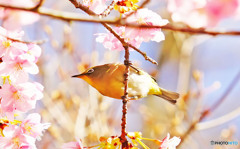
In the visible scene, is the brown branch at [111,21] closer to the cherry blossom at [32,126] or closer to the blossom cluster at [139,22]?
the blossom cluster at [139,22]

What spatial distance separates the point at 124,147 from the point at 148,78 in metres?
0.48

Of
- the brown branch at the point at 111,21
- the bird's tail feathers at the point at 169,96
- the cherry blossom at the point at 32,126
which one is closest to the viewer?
the brown branch at the point at 111,21

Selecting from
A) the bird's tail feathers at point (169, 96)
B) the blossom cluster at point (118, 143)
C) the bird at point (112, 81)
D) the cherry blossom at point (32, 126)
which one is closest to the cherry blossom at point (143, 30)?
the bird at point (112, 81)

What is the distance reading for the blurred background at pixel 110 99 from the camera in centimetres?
226

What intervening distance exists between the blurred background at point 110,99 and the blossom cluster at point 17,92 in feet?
0.53

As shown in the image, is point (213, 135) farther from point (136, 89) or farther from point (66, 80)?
point (136, 89)

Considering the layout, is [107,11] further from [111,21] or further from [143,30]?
[111,21]

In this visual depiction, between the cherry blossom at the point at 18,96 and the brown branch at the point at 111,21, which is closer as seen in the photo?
the brown branch at the point at 111,21

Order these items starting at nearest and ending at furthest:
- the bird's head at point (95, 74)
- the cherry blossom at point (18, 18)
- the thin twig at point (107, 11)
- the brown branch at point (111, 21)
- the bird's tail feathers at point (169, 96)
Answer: the brown branch at point (111, 21) → the cherry blossom at point (18, 18) → the thin twig at point (107, 11) → the bird's head at point (95, 74) → the bird's tail feathers at point (169, 96)

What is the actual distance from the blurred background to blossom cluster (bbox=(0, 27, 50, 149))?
161 mm

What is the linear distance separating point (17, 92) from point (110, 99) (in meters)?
1.66

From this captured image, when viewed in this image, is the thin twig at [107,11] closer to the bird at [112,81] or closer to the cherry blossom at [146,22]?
the cherry blossom at [146,22]

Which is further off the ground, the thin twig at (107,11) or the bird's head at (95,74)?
the thin twig at (107,11)

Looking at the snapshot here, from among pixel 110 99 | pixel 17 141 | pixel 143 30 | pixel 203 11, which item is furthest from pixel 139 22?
pixel 110 99
